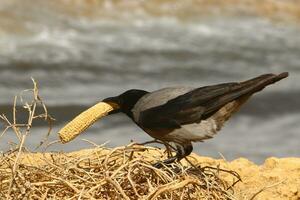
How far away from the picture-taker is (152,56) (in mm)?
11586

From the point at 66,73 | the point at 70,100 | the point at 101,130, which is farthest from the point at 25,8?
the point at 101,130

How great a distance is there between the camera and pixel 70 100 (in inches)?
344

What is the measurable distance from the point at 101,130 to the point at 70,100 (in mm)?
1231

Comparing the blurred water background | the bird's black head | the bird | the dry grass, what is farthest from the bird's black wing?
the blurred water background

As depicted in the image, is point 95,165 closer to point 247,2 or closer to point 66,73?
point 66,73

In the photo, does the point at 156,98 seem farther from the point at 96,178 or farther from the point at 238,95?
the point at 96,178

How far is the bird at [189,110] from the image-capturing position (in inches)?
130

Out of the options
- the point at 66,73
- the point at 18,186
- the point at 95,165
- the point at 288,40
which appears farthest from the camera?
the point at 288,40

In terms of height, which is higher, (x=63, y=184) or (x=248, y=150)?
(x=63, y=184)

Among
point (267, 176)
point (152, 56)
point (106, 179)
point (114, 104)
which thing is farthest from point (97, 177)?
point (152, 56)

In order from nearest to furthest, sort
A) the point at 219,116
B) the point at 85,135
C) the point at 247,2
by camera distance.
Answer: the point at 219,116 → the point at 85,135 → the point at 247,2

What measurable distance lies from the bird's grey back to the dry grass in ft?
0.99

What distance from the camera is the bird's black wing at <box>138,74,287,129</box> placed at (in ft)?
10.8

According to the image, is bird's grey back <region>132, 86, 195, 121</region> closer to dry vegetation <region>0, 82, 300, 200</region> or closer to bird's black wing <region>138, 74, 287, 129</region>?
bird's black wing <region>138, 74, 287, 129</region>
